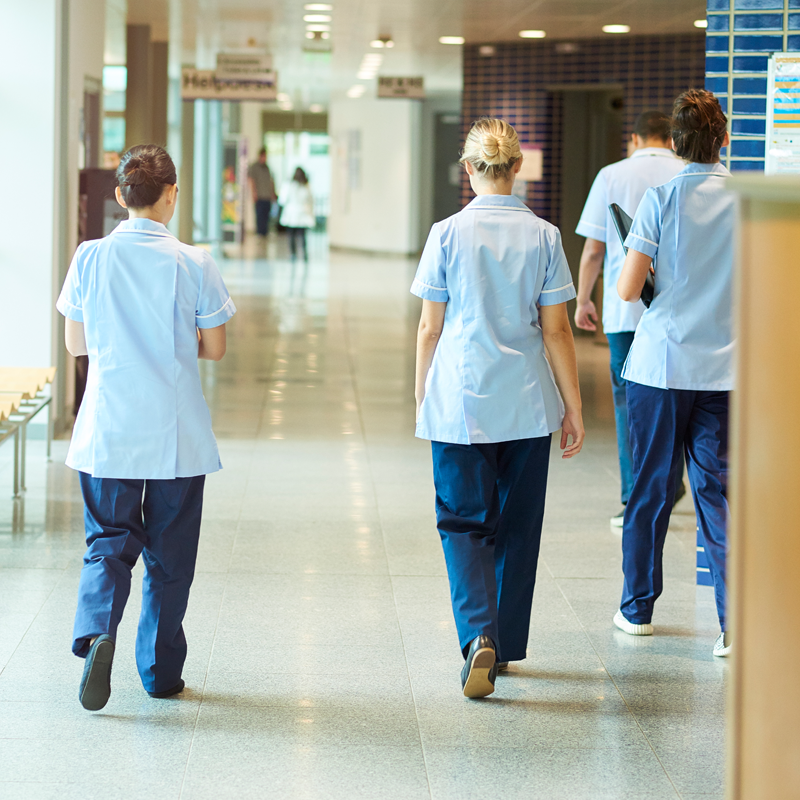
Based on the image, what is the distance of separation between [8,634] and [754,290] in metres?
2.76

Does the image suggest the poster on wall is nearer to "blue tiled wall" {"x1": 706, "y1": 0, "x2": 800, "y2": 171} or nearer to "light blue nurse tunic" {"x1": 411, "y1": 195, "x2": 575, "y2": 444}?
"blue tiled wall" {"x1": 706, "y1": 0, "x2": 800, "y2": 171}

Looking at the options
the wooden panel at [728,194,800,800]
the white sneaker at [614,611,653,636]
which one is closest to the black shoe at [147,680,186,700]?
the white sneaker at [614,611,653,636]

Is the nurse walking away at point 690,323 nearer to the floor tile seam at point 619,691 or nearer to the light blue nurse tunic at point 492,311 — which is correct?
the floor tile seam at point 619,691

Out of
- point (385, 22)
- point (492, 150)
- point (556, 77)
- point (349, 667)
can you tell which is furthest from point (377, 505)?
point (556, 77)

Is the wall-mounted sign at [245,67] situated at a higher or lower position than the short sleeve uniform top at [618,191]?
higher

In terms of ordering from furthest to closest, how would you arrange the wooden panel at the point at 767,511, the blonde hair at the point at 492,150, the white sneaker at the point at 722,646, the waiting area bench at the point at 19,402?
the waiting area bench at the point at 19,402
the white sneaker at the point at 722,646
the blonde hair at the point at 492,150
the wooden panel at the point at 767,511

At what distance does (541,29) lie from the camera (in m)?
12.1

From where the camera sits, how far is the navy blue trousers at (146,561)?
9.48 ft

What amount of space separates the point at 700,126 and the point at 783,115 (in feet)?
2.64

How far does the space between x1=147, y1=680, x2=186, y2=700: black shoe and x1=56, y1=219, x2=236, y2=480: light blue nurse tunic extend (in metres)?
0.60

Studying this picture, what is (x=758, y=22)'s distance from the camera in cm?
397

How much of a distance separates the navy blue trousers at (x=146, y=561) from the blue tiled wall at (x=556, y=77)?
33.7 ft

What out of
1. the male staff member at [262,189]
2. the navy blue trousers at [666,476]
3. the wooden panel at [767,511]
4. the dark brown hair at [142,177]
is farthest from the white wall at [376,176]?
the wooden panel at [767,511]

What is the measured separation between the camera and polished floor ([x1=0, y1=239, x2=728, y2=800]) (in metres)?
2.63
